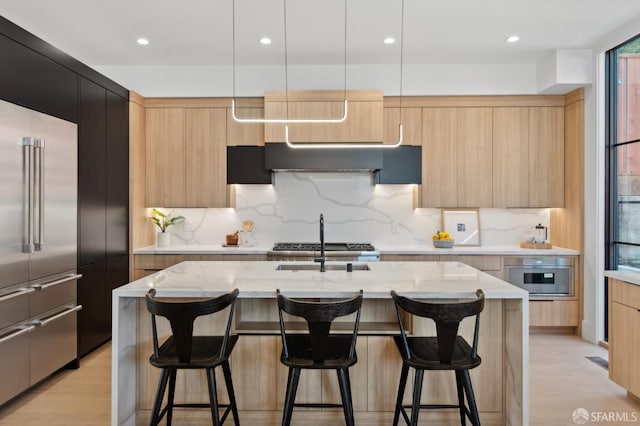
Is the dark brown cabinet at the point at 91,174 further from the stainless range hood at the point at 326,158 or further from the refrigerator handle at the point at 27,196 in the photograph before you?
the stainless range hood at the point at 326,158

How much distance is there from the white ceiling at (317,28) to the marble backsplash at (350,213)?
140 cm

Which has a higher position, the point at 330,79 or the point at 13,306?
the point at 330,79

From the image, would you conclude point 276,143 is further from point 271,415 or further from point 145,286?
point 271,415

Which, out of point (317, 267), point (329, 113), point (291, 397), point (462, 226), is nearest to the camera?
point (291, 397)

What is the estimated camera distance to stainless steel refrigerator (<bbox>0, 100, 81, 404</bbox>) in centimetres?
263

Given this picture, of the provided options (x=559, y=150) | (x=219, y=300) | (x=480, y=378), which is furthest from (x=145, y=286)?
(x=559, y=150)

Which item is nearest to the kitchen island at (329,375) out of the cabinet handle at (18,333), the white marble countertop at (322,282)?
the white marble countertop at (322,282)

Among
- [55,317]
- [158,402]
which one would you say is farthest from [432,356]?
[55,317]

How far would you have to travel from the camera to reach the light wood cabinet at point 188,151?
465 centimetres

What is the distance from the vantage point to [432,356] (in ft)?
6.75

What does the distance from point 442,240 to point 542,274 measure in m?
1.08

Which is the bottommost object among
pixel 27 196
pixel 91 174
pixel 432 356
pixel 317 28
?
pixel 432 356

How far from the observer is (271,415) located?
2404 millimetres

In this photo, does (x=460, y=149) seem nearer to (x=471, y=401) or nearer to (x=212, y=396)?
(x=471, y=401)
